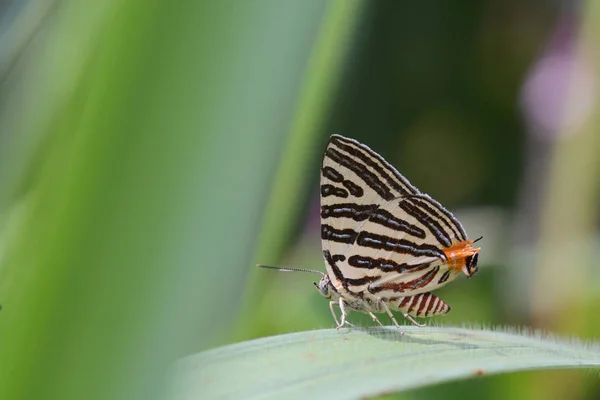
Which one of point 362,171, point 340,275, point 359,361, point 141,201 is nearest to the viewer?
point 141,201

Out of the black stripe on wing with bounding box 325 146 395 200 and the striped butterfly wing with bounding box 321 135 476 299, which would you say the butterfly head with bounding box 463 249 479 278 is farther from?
the black stripe on wing with bounding box 325 146 395 200

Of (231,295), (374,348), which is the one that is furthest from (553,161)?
(231,295)

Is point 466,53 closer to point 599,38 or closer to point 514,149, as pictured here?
point 514,149

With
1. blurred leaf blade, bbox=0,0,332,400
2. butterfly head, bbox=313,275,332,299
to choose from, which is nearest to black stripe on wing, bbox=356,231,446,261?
butterfly head, bbox=313,275,332,299

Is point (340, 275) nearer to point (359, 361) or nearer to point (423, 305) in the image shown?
point (423, 305)

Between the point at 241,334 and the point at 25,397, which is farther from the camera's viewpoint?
the point at 241,334

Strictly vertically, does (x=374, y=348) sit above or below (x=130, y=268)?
below

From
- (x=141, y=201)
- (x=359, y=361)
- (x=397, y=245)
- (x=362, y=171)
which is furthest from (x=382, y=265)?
(x=141, y=201)
